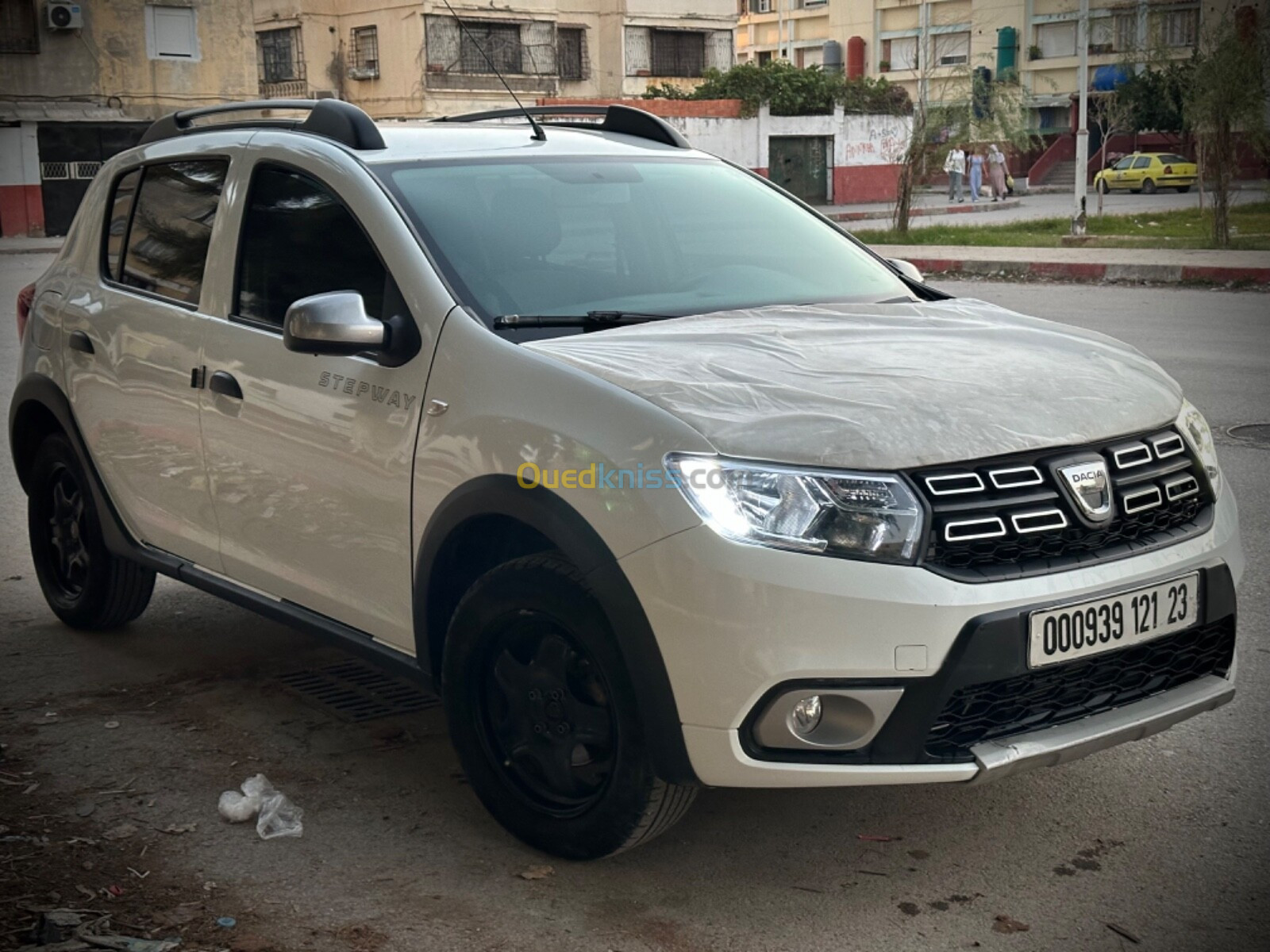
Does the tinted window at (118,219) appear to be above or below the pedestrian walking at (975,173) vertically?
below

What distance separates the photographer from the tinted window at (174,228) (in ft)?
15.2

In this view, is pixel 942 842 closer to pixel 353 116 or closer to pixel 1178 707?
pixel 1178 707

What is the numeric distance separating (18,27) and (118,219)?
38.0 meters

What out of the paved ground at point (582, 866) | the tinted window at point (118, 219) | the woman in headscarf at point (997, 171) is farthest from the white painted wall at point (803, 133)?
the paved ground at point (582, 866)

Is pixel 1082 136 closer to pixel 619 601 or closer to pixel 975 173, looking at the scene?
pixel 975 173

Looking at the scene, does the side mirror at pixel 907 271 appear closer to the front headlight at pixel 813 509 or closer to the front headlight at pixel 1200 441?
the front headlight at pixel 1200 441

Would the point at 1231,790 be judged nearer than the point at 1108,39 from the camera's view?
Yes

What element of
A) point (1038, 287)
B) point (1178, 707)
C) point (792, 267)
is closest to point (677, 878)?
point (1178, 707)

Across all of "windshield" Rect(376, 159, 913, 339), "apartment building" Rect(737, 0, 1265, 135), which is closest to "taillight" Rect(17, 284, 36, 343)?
"windshield" Rect(376, 159, 913, 339)

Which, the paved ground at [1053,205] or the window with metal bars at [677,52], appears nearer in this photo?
the paved ground at [1053,205]

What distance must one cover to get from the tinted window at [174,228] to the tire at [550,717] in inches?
67.8

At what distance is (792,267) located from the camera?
4457mm

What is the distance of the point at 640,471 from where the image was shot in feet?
10.1

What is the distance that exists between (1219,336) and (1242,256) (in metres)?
7.74
